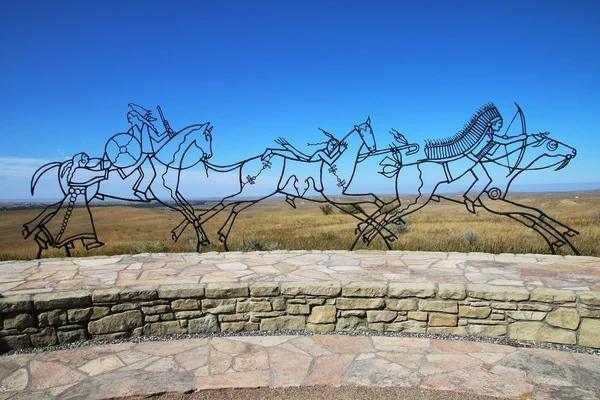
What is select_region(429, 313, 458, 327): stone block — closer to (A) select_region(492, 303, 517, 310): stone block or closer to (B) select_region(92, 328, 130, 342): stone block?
(A) select_region(492, 303, 517, 310): stone block

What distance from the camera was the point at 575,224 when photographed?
594 inches

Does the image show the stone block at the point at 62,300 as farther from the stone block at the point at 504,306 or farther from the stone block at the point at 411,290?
the stone block at the point at 504,306

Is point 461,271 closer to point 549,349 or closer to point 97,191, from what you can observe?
point 549,349

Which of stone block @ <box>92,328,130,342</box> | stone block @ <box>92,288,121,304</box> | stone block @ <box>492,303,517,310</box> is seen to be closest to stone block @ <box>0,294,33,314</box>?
stone block @ <box>92,288,121,304</box>

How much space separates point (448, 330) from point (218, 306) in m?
2.91

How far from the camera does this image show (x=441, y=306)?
4.86m

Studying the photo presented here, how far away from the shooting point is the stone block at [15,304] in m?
4.59

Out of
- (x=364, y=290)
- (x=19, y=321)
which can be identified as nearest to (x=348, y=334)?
(x=364, y=290)

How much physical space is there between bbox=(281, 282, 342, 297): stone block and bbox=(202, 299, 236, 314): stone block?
69 centimetres

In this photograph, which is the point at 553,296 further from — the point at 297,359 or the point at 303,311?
the point at 297,359

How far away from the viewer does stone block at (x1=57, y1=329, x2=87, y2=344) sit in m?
4.77

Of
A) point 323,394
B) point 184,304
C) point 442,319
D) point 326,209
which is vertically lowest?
point 323,394

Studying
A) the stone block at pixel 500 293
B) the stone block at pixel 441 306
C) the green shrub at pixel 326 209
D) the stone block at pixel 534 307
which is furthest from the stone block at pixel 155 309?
the green shrub at pixel 326 209

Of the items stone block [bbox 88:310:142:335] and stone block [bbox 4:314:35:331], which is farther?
stone block [bbox 88:310:142:335]
